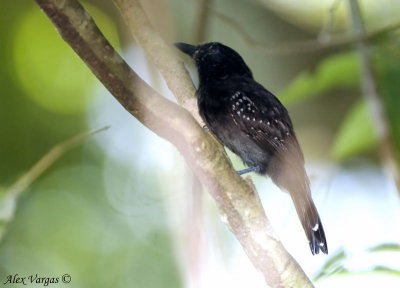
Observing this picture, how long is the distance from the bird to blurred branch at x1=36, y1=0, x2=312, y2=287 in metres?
0.57

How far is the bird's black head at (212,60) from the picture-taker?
2.90 metres

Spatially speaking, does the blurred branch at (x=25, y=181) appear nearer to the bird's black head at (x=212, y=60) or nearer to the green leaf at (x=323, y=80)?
the bird's black head at (x=212, y=60)

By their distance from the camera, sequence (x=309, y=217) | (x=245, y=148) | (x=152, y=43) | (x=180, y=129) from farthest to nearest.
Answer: (x=245, y=148) < (x=309, y=217) < (x=152, y=43) < (x=180, y=129)

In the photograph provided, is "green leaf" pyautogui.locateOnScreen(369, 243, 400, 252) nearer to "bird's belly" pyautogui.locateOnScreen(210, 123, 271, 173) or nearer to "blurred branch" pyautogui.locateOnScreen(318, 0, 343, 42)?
"bird's belly" pyautogui.locateOnScreen(210, 123, 271, 173)

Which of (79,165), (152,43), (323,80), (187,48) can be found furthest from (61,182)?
(152,43)

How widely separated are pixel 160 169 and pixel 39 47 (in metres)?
1.27

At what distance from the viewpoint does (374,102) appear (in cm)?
260

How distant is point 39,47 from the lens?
3.64 metres

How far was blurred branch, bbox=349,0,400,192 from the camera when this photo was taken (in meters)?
2.53

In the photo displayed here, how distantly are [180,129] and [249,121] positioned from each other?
106 cm

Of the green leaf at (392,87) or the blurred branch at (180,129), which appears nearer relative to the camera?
the blurred branch at (180,129)

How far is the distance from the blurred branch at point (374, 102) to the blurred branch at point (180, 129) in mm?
700

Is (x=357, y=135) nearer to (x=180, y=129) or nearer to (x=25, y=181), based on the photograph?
(x=180, y=129)

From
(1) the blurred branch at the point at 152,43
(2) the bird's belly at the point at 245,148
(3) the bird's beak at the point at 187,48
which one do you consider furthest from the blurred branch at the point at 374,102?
(1) the blurred branch at the point at 152,43
